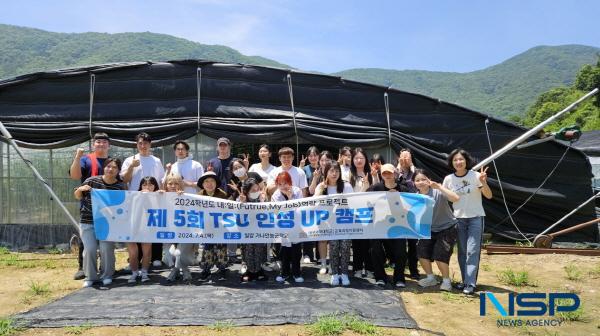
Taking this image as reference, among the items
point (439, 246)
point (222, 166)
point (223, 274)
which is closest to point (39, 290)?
point (223, 274)

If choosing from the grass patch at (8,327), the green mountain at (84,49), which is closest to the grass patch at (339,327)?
the grass patch at (8,327)

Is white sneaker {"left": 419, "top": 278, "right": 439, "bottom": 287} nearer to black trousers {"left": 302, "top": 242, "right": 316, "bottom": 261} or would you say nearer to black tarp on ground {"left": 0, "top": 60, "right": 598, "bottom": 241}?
black trousers {"left": 302, "top": 242, "right": 316, "bottom": 261}

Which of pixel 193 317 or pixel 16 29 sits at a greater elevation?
pixel 16 29

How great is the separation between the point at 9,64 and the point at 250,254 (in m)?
89.9

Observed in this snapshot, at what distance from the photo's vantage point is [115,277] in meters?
5.31

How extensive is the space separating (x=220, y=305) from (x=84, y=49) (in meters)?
101

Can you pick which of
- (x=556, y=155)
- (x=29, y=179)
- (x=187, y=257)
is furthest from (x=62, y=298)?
(x=556, y=155)

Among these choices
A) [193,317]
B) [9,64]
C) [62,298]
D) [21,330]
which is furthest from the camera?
[9,64]

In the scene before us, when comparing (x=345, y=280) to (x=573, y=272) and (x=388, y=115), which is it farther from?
(x=388, y=115)

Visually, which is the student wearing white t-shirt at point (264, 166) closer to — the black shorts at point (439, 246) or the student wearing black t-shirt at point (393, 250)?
the student wearing black t-shirt at point (393, 250)

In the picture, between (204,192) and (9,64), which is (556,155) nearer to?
(204,192)

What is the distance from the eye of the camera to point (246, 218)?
5.05 metres

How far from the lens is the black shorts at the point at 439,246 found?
4810 mm

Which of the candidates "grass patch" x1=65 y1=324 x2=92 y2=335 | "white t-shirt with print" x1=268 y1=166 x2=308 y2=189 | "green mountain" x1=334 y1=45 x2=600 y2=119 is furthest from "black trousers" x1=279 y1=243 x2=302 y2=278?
"green mountain" x1=334 y1=45 x2=600 y2=119
